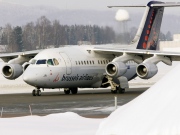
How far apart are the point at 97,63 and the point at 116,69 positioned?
2842mm

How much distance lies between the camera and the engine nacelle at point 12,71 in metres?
40.5

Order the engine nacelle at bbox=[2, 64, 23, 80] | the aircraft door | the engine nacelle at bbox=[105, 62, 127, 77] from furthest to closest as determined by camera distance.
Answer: the engine nacelle at bbox=[2, 64, 23, 80], the aircraft door, the engine nacelle at bbox=[105, 62, 127, 77]

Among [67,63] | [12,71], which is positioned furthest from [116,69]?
[12,71]

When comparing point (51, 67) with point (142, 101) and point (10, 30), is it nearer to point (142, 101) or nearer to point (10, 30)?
point (142, 101)

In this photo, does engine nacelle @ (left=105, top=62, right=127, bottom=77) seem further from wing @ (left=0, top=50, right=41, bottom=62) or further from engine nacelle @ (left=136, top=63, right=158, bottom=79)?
wing @ (left=0, top=50, right=41, bottom=62)

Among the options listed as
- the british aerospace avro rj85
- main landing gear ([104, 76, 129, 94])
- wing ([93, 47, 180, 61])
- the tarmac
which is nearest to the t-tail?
the british aerospace avro rj85

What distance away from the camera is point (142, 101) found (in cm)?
487

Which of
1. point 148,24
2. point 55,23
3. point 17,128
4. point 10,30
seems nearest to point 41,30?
point 55,23

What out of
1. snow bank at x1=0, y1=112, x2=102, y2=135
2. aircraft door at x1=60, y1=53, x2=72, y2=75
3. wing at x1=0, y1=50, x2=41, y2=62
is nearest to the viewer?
snow bank at x1=0, y1=112, x2=102, y2=135

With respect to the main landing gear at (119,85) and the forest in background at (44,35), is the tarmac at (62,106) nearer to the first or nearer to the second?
the main landing gear at (119,85)

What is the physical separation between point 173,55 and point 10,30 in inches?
4167

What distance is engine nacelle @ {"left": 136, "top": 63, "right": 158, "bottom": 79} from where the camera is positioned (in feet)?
121

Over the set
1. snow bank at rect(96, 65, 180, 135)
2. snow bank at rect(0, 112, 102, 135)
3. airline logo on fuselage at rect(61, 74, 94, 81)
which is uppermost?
snow bank at rect(96, 65, 180, 135)

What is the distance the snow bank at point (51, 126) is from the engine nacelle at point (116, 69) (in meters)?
20.8
